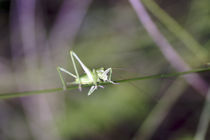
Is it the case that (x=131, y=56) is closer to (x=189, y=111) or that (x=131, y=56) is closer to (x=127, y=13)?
(x=127, y=13)

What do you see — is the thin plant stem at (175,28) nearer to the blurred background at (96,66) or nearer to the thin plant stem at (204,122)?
the blurred background at (96,66)

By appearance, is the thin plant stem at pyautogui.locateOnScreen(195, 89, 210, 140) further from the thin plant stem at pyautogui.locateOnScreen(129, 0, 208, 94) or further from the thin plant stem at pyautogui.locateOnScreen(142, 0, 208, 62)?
the thin plant stem at pyautogui.locateOnScreen(142, 0, 208, 62)

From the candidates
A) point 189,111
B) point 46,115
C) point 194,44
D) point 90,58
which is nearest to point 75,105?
point 46,115

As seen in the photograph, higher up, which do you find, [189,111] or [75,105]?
[189,111]

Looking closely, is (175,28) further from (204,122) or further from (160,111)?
(204,122)

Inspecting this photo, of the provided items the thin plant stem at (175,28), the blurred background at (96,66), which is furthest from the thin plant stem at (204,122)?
the thin plant stem at (175,28)
